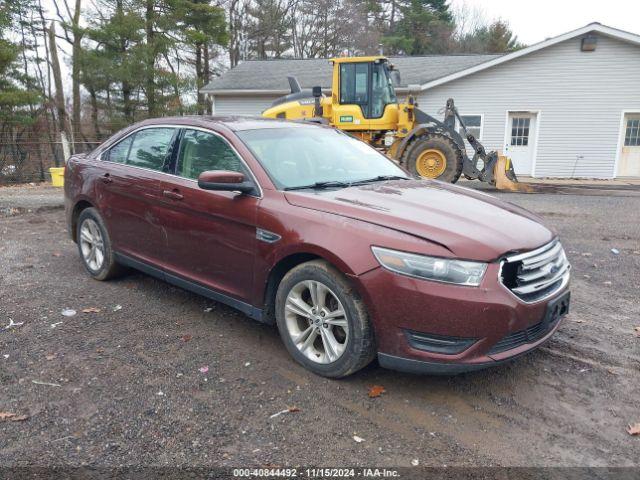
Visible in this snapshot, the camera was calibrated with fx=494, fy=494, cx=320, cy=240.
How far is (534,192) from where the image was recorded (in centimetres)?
1262

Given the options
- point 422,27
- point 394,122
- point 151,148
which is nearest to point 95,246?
point 151,148

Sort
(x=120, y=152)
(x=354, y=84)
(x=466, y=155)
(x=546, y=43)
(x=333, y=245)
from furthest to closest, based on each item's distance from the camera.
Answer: (x=546, y=43) < (x=354, y=84) < (x=466, y=155) < (x=120, y=152) < (x=333, y=245)

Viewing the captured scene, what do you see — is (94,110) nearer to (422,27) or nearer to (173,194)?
(173,194)

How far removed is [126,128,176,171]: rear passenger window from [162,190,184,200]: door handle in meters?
0.26

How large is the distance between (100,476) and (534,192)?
12383mm

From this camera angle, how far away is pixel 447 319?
2703 millimetres

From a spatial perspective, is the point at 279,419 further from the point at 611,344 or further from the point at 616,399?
the point at 611,344

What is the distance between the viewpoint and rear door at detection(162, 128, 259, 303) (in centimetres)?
353

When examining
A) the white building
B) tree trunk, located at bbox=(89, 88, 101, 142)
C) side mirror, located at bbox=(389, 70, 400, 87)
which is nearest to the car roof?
side mirror, located at bbox=(389, 70, 400, 87)

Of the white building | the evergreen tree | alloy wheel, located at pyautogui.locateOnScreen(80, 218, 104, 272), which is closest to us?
alloy wheel, located at pyautogui.locateOnScreen(80, 218, 104, 272)

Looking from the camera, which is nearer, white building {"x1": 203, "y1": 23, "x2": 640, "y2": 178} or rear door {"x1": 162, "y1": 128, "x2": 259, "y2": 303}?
rear door {"x1": 162, "y1": 128, "x2": 259, "y2": 303}

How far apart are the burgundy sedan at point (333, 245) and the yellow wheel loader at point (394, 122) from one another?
759 centimetres

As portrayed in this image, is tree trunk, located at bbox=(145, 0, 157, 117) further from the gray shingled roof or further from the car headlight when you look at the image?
the car headlight

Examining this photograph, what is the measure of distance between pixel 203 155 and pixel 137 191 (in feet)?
2.67
